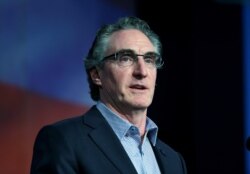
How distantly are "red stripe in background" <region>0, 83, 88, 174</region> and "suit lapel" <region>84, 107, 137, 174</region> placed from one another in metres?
0.62

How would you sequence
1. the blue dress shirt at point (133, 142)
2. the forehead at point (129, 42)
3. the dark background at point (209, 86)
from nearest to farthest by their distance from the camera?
the blue dress shirt at point (133, 142), the forehead at point (129, 42), the dark background at point (209, 86)

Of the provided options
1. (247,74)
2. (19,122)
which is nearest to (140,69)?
(19,122)

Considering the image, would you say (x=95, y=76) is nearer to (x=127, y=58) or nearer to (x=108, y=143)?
(x=127, y=58)

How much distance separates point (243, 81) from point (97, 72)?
1.18m

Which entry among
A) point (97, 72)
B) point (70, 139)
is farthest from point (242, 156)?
point (70, 139)

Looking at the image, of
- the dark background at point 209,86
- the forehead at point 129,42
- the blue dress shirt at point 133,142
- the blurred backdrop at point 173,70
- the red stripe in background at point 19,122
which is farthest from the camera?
the dark background at point 209,86

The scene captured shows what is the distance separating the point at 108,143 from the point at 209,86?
1231 millimetres

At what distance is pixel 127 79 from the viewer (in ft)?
5.07

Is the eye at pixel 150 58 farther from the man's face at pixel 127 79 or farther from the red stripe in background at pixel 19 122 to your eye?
the red stripe in background at pixel 19 122

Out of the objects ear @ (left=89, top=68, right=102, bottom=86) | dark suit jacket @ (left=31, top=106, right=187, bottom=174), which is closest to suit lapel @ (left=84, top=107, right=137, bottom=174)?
dark suit jacket @ (left=31, top=106, right=187, bottom=174)

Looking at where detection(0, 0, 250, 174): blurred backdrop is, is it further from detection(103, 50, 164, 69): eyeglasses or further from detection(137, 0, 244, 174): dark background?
detection(103, 50, 164, 69): eyeglasses

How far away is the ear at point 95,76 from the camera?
1.66m

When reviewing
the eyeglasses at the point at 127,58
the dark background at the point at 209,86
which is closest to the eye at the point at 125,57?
the eyeglasses at the point at 127,58

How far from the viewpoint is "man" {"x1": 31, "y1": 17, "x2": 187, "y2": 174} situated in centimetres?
136
